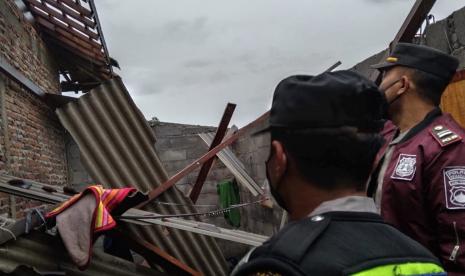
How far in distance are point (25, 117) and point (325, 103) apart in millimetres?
5444

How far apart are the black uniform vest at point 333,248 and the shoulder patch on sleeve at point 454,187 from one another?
2.81 ft

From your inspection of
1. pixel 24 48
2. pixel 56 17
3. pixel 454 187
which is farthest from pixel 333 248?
pixel 56 17

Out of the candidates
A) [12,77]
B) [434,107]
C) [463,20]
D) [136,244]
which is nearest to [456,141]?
[434,107]

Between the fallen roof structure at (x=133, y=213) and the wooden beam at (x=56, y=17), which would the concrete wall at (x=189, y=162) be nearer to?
the wooden beam at (x=56, y=17)

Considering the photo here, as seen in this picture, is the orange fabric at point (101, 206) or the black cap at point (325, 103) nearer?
the black cap at point (325, 103)

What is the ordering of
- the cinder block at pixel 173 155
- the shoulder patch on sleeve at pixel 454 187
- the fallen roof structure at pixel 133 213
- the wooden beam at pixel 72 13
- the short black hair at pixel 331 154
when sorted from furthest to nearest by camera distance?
the cinder block at pixel 173 155, the wooden beam at pixel 72 13, the fallen roof structure at pixel 133 213, the shoulder patch on sleeve at pixel 454 187, the short black hair at pixel 331 154

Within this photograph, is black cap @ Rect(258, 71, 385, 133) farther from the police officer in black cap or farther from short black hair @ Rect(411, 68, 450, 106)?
short black hair @ Rect(411, 68, 450, 106)

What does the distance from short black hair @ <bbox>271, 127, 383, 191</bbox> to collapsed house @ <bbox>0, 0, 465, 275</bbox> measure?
159 cm

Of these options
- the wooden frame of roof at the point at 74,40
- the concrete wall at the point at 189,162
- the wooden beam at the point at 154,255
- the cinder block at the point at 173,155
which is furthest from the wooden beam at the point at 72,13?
the wooden beam at the point at 154,255

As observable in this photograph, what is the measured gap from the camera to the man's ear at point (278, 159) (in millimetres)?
1099

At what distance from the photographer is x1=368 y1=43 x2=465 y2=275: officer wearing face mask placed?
1824 mm

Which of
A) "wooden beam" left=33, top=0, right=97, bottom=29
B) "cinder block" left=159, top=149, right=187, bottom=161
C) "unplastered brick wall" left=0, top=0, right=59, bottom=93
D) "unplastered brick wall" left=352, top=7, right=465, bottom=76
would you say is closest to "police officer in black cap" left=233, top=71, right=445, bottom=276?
"unplastered brick wall" left=352, top=7, right=465, bottom=76

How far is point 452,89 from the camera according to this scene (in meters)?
3.12

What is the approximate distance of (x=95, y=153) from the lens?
332cm
